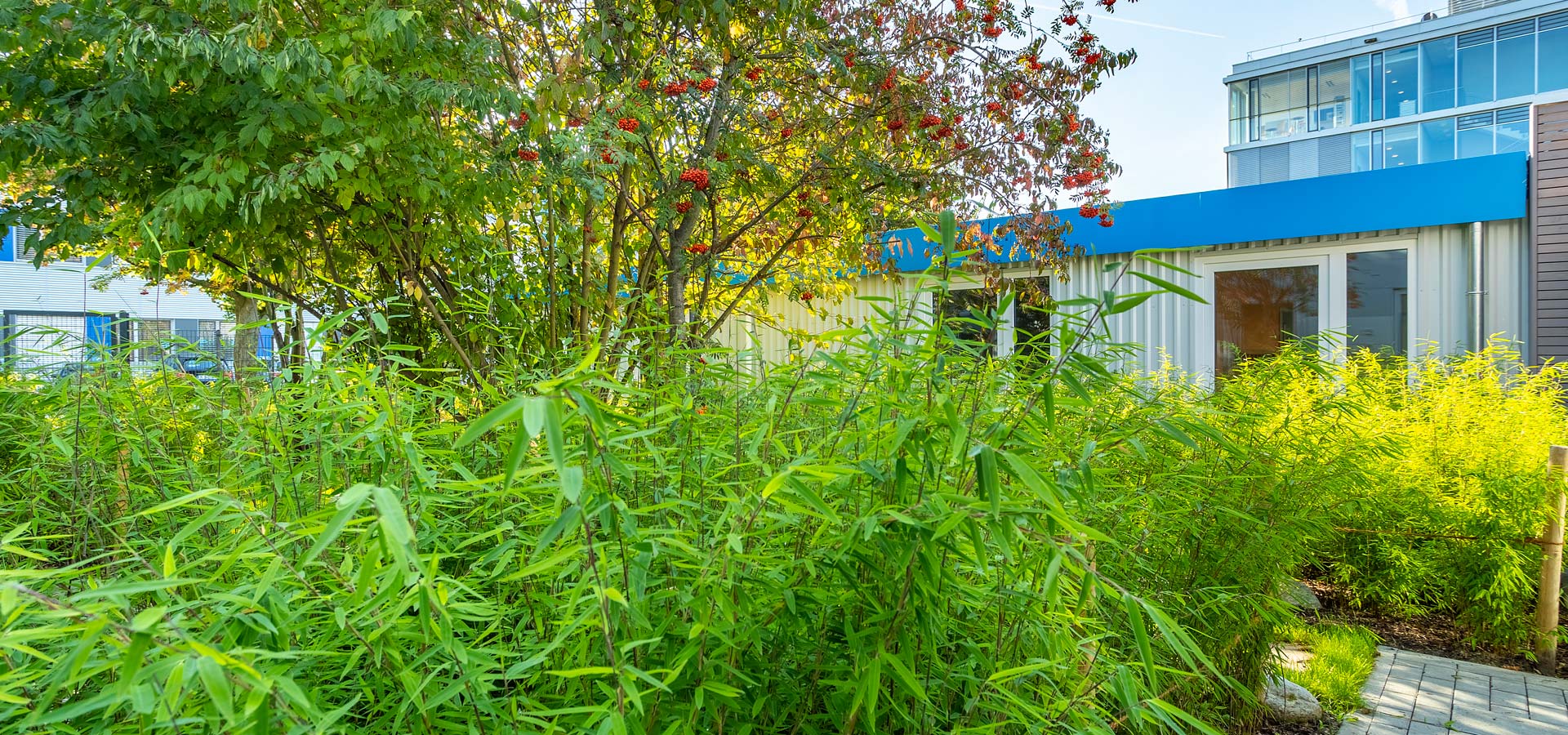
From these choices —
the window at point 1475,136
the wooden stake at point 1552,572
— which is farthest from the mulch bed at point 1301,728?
the window at point 1475,136

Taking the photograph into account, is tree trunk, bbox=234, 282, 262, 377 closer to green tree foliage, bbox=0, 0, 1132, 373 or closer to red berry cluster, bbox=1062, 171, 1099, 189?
green tree foliage, bbox=0, 0, 1132, 373

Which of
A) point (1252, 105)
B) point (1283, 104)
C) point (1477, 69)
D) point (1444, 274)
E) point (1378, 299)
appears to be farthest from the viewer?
point (1252, 105)

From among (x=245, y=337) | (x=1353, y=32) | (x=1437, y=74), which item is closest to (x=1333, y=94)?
Answer: (x=1353, y=32)

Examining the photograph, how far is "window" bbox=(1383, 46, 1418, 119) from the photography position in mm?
17406

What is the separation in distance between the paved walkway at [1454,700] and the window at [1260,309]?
155 inches

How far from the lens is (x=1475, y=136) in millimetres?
14000

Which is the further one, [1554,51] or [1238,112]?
[1238,112]

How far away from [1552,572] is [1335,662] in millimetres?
1104

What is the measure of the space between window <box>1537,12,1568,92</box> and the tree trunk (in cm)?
2168

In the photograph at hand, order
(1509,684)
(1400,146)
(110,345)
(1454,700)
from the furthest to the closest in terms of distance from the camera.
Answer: (1400,146) → (1509,684) → (1454,700) → (110,345)

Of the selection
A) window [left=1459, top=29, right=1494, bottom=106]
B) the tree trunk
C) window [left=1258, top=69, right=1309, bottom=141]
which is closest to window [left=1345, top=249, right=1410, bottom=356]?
the tree trunk

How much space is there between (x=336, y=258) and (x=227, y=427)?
6.58 ft

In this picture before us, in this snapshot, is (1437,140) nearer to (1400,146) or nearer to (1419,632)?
(1400,146)

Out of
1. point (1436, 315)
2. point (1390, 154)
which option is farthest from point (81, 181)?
point (1390, 154)
